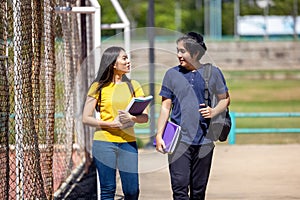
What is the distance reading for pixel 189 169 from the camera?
7375 mm

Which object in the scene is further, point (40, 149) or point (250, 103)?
point (250, 103)

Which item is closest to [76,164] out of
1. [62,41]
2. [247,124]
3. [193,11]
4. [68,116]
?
[68,116]

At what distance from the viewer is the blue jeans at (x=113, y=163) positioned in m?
7.45

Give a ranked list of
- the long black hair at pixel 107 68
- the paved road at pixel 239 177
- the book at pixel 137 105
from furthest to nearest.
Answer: the paved road at pixel 239 177 < the long black hair at pixel 107 68 < the book at pixel 137 105

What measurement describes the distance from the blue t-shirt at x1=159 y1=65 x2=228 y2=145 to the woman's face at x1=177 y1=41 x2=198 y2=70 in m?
0.06

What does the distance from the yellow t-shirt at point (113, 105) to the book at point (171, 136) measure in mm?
383

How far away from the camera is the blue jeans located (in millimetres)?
7445

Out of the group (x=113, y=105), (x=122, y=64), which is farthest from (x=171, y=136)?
(x=122, y=64)

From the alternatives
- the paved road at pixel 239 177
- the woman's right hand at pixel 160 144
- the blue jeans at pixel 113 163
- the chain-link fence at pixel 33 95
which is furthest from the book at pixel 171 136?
the paved road at pixel 239 177

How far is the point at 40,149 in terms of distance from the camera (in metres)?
8.92

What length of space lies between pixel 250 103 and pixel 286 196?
24.3m

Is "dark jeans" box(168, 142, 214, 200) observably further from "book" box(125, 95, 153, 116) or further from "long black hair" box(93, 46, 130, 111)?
"long black hair" box(93, 46, 130, 111)

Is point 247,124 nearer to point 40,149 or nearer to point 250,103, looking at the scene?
point 250,103

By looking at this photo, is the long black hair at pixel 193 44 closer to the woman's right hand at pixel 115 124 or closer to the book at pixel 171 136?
the book at pixel 171 136
